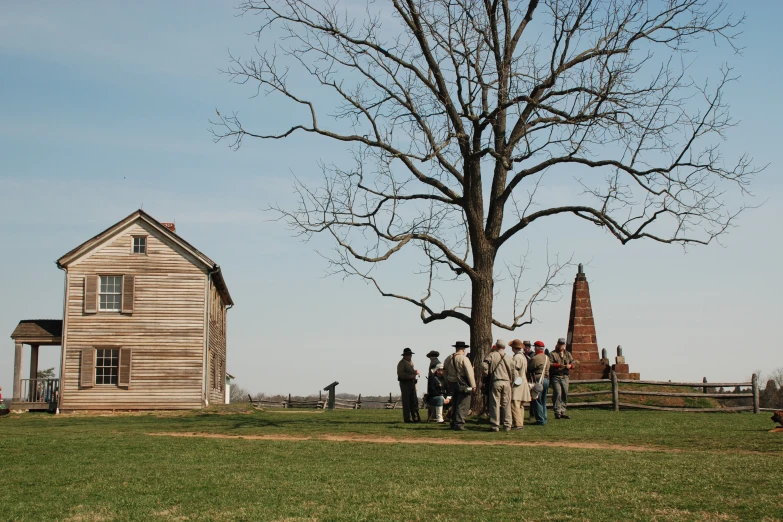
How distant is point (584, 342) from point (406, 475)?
66.7ft

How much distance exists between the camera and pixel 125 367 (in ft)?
110

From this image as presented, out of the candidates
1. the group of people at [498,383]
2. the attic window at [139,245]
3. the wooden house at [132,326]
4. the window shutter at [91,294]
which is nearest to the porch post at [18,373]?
the wooden house at [132,326]

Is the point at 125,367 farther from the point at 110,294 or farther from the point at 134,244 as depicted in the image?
the point at 134,244

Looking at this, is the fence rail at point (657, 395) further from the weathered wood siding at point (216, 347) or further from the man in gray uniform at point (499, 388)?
the weathered wood siding at point (216, 347)

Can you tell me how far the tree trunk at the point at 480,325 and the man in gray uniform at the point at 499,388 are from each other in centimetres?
257

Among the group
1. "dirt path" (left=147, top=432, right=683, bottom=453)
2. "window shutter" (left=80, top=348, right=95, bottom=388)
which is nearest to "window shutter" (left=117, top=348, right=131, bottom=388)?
"window shutter" (left=80, top=348, right=95, bottom=388)

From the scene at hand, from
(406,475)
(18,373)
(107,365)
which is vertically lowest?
(406,475)

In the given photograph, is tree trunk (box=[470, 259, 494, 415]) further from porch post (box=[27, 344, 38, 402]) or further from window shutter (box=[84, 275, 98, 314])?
porch post (box=[27, 344, 38, 402])

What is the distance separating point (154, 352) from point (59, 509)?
82.7ft

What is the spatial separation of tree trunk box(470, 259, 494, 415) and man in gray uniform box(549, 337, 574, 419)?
170 centimetres

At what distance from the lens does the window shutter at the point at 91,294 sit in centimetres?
3391

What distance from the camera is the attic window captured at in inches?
1359

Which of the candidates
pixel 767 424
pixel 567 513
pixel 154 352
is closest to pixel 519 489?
pixel 567 513

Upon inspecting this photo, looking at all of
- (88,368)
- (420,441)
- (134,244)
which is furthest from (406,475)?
(134,244)
